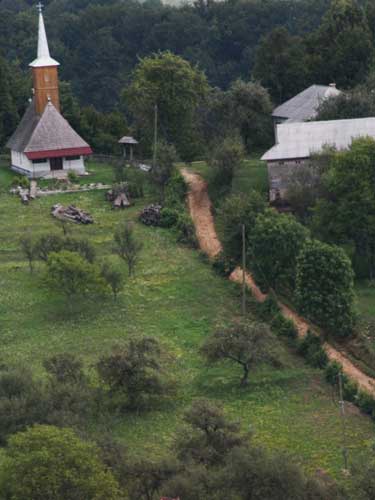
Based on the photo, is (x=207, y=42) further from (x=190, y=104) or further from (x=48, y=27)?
(x=190, y=104)

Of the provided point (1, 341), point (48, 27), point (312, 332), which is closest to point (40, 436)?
point (1, 341)

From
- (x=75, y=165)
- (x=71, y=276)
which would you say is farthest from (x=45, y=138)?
(x=71, y=276)

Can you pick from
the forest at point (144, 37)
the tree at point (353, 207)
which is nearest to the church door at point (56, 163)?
the tree at point (353, 207)

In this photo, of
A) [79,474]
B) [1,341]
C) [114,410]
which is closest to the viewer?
[79,474]

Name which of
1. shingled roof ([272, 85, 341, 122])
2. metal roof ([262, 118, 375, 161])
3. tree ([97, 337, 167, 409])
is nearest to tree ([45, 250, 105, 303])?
tree ([97, 337, 167, 409])

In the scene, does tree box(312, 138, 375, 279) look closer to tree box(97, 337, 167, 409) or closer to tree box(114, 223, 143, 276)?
tree box(114, 223, 143, 276)
